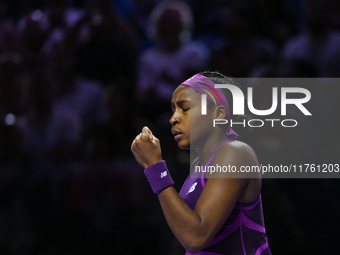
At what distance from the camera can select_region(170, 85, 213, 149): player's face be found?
174cm

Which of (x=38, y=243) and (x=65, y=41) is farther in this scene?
(x=65, y=41)

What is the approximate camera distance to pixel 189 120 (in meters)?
1.74

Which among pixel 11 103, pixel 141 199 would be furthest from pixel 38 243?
pixel 11 103

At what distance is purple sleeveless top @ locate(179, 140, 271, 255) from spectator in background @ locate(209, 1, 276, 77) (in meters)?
2.69

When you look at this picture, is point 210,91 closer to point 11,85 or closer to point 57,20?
point 11,85

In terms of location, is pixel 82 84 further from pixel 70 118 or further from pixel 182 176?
pixel 182 176

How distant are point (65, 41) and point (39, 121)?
995mm

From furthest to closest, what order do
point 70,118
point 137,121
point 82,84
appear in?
point 82,84
point 70,118
point 137,121

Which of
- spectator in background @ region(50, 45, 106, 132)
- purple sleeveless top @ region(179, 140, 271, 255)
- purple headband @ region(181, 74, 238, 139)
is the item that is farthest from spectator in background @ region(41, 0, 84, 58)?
purple sleeveless top @ region(179, 140, 271, 255)

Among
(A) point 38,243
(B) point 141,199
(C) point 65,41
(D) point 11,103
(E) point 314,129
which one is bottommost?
(A) point 38,243

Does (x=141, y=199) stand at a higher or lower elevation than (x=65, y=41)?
lower

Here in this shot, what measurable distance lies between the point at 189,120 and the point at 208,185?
0.28m

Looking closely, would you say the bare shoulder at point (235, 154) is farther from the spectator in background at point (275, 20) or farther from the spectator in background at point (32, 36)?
the spectator in background at point (32, 36)

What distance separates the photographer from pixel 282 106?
372cm
